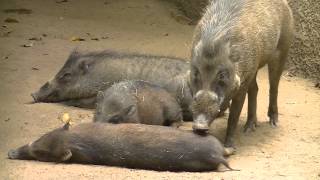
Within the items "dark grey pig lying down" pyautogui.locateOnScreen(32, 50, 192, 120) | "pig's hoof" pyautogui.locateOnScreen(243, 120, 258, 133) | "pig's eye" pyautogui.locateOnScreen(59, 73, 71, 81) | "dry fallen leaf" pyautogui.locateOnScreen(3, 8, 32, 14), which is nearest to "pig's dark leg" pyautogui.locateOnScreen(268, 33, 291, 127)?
"pig's hoof" pyautogui.locateOnScreen(243, 120, 258, 133)

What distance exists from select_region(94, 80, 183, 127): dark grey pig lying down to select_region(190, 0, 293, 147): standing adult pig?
64 cm

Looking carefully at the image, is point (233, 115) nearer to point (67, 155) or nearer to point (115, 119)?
point (115, 119)

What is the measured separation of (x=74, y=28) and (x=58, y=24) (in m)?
0.31

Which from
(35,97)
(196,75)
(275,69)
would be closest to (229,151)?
(196,75)

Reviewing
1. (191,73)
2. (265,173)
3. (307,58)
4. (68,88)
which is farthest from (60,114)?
(307,58)

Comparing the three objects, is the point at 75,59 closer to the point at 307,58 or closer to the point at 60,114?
the point at 60,114

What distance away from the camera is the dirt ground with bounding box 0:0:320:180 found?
16.2ft

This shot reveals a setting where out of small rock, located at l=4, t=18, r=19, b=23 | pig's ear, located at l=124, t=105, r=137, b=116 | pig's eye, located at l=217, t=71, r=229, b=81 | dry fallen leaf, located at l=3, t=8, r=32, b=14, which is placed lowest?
dry fallen leaf, located at l=3, t=8, r=32, b=14

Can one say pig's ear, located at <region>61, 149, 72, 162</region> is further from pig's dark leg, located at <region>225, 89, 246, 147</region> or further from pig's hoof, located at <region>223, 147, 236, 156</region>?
pig's dark leg, located at <region>225, 89, 246, 147</region>

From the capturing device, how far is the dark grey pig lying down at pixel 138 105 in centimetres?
573

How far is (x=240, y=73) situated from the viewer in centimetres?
543

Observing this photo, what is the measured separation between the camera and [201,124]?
5.09 meters

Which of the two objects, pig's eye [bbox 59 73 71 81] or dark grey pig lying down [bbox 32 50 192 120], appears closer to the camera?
dark grey pig lying down [bbox 32 50 192 120]

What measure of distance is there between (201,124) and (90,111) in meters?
1.84
